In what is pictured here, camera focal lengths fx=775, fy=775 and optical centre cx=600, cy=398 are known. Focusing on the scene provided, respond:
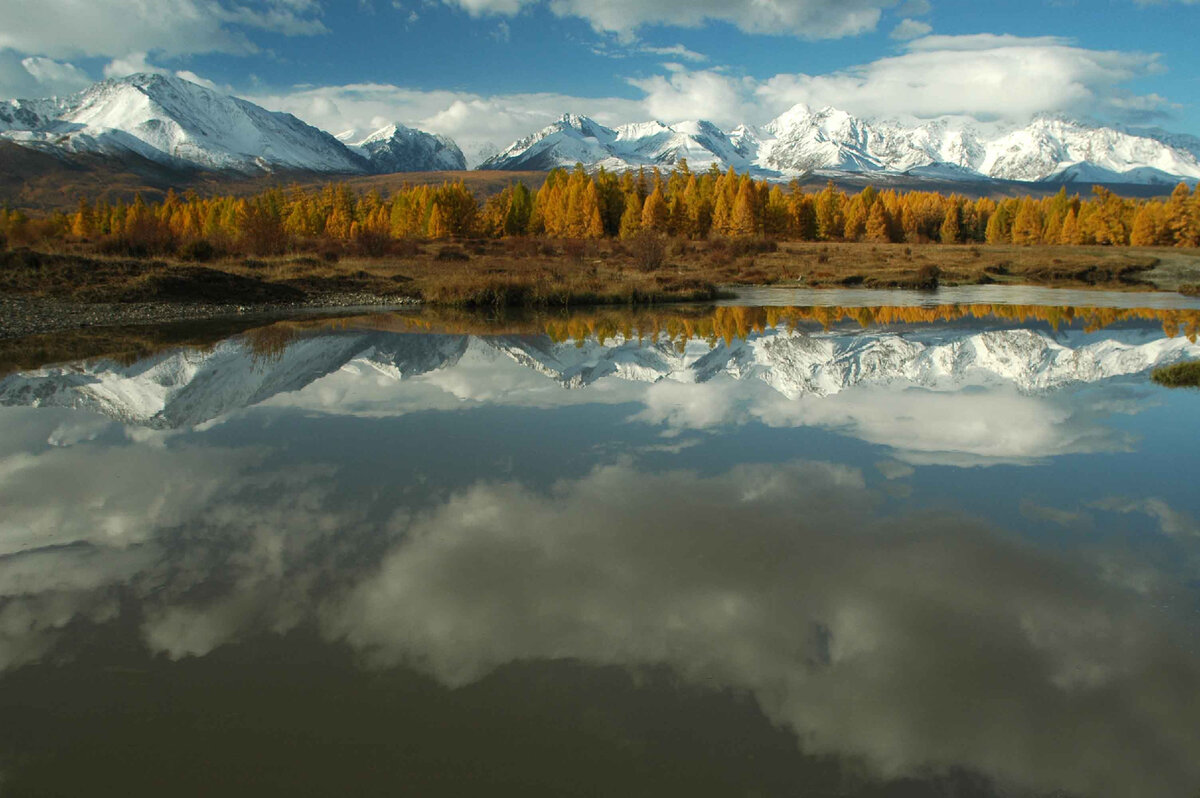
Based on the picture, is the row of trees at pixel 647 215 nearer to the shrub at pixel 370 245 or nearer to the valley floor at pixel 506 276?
the valley floor at pixel 506 276

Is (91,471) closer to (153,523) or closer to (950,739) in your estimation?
(153,523)

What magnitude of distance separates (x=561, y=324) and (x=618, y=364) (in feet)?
27.4

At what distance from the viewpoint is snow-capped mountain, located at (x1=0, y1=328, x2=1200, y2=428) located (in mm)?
12953

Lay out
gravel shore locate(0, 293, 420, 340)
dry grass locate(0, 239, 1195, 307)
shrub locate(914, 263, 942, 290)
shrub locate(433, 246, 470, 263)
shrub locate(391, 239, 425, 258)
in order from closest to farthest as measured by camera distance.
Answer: gravel shore locate(0, 293, 420, 340)
dry grass locate(0, 239, 1195, 307)
shrub locate(914, 263, 942, 290)
shrub locate(433, 246, 470, 263)
shrub locate(391, 239, 425, 258)

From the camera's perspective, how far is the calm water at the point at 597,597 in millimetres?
4062

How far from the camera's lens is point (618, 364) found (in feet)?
54.8

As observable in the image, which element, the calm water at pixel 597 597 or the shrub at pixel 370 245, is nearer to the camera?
the calm water at pixel 597 597

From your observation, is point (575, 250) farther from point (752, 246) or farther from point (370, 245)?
point (752, 246)

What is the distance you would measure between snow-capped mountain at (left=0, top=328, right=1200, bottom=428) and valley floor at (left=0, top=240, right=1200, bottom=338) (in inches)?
311

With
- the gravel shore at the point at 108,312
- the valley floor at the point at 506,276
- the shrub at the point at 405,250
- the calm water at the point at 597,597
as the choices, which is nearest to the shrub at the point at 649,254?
the valley floor at the point at 506,276

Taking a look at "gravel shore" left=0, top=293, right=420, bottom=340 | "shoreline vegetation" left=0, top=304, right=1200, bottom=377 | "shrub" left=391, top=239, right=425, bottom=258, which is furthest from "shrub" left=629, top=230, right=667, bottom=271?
"gravel shore" left=0, top=293, right=420, bottom=340

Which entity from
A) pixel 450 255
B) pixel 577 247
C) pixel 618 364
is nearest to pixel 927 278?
pixel 577 247

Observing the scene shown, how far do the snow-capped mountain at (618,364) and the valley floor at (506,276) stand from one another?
789 cm

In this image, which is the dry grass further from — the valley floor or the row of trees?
the row of trees
